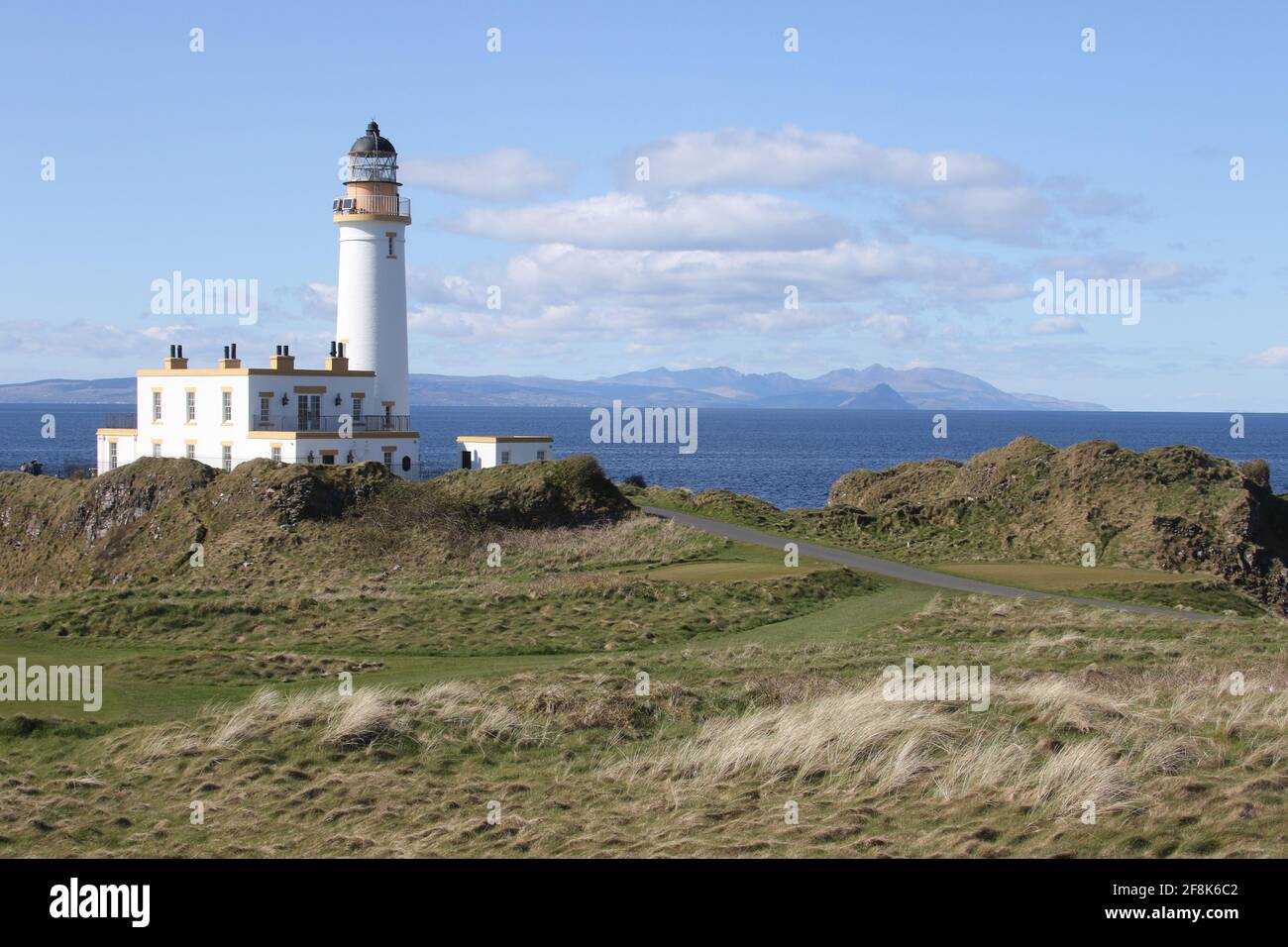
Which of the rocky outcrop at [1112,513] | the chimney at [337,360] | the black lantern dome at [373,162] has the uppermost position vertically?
the black lantern dome at [373,162]

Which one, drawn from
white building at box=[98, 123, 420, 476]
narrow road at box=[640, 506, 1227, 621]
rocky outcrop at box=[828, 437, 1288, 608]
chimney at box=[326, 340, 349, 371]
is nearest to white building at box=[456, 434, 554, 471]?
white building at box=[98, 123, 420, 476]

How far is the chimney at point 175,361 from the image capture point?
2250 inches

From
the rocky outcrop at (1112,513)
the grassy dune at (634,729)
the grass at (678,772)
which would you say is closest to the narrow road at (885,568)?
the grassy dune at (634,729)

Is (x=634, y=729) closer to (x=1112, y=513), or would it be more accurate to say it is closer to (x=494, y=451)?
(x=1112, y=513)

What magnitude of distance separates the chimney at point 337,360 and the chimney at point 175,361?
20.0 feet

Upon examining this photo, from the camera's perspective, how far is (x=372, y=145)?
5759cm

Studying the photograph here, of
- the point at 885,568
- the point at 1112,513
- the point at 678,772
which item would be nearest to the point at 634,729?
the point at 678,772

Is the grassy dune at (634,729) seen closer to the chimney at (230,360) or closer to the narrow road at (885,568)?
the narrow road at (885,568)

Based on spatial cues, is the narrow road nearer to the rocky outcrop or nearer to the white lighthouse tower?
the rocky outcrop

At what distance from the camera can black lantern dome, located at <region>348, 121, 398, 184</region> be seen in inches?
2256

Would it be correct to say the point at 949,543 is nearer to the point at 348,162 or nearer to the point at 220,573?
the point at 220,573
